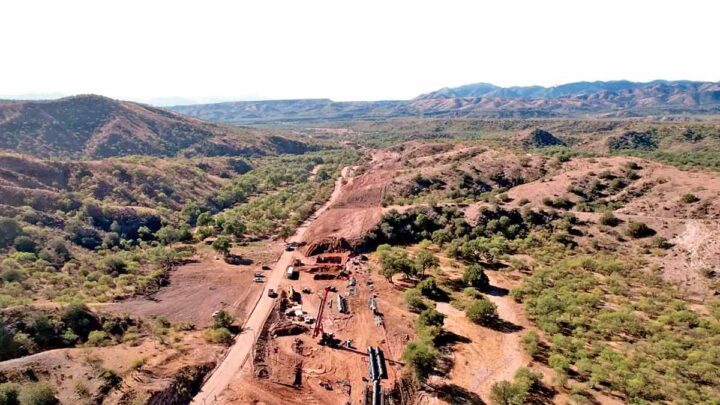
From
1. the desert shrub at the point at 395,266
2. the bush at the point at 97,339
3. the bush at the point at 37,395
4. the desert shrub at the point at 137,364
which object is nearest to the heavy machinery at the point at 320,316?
the desert shrub at the point at 395,266

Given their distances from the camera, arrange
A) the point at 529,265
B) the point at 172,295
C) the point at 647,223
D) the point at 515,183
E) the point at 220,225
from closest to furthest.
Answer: the point at 172,295, the point at 529,265, the point at 647,223, the point at 220,225, the point at 515,183

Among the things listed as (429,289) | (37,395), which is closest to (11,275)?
(37,395)

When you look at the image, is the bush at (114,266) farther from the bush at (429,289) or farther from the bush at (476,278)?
the bush at (476,278)

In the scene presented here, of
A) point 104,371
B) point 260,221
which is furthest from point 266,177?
point 104,371

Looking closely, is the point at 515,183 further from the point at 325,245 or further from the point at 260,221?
the point at 260,221

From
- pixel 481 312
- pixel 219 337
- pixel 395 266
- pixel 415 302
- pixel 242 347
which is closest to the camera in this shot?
pixel 242 347

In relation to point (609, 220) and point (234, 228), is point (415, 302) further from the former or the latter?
point (234, 228)
